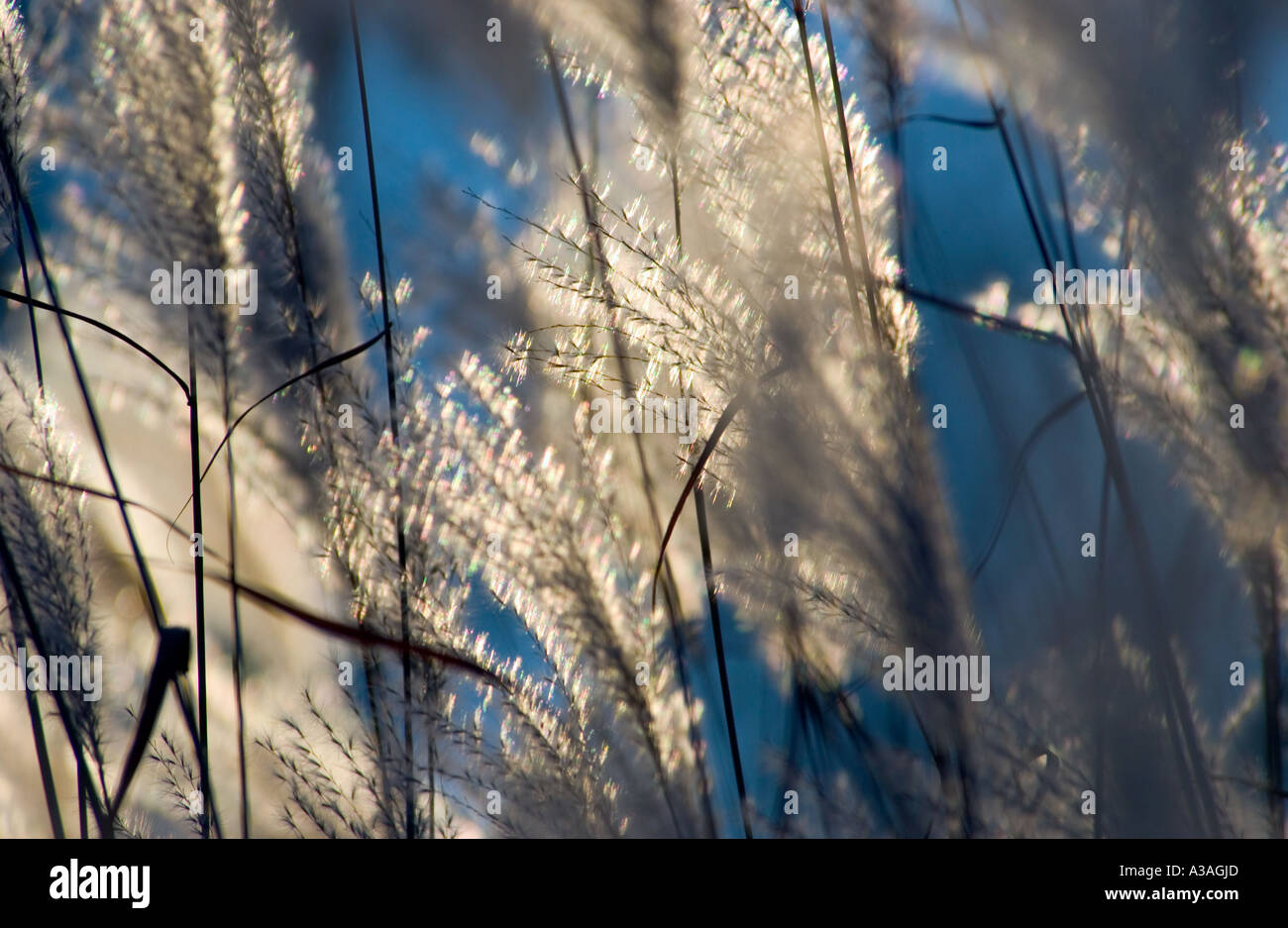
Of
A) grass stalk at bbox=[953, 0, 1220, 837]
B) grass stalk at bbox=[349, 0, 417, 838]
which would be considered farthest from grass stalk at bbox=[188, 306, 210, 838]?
grass stalk at bbox=[953, 0, 1220, 837]

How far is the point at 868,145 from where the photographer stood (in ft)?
2.44

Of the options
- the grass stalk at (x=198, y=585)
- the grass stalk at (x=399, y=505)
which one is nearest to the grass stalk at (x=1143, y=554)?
the grass stalk at (x=399, y=505)

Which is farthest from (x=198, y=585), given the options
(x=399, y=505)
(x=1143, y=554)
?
(x=1143, y=554)

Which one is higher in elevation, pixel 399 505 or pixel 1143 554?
pixel 399 505

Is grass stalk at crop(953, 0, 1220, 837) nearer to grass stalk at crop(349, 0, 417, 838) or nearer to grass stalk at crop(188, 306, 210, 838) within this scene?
grass stalk at crop(349, 0, 417, 838)

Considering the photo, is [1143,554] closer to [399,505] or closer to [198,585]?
[399,505]

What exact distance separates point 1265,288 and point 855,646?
20.0 inches

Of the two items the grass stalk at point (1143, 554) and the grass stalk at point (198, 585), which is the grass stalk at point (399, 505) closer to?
the grass stalk at point (198, 585)
